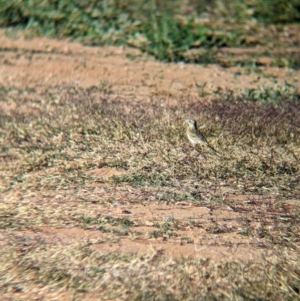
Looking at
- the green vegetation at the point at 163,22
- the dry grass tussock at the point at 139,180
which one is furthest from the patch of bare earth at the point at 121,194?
the green vegetation at the point at 163,22

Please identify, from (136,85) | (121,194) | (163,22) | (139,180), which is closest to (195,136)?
(139,180)

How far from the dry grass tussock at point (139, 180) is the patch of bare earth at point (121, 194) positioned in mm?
12

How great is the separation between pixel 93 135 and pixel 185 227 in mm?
1725

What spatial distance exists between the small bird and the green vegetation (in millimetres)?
2387

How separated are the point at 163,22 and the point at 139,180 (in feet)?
13.6

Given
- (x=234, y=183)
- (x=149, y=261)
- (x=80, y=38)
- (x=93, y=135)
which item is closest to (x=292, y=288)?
(x=149, y=261)

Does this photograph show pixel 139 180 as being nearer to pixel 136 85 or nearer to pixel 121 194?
pixel 121 194

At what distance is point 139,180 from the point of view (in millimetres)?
5449

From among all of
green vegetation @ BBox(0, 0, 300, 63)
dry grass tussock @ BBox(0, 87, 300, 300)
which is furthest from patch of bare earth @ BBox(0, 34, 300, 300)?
green vegetation @ BBox(0, 0, 300, 63)

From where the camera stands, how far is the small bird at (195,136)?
596 centimetres

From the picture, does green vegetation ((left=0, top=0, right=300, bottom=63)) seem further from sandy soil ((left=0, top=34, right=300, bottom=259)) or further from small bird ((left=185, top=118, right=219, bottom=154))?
small bird ((left=185, top=118, right=219, bottom=154))

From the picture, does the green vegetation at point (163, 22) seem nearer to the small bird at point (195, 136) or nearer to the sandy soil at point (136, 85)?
the sandy soil at point (136, 85)

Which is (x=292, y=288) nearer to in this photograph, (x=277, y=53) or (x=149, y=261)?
(x=149, y=261)

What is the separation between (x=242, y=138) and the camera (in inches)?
244
